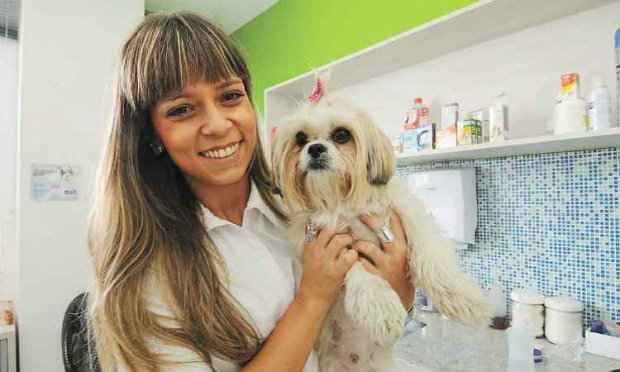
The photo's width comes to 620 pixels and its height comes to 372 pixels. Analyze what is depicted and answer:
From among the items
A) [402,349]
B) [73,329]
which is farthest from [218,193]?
[402,349]

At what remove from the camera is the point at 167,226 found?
1008 mm

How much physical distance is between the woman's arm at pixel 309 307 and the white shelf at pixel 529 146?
88cm

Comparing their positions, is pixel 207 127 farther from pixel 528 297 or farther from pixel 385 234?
pixel 528 297

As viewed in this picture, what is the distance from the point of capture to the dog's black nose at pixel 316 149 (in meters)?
1.15

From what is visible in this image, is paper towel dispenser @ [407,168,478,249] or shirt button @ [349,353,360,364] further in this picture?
paper towel dispenser @ [407,168,478,249]

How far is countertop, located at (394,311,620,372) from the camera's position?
4.66ft

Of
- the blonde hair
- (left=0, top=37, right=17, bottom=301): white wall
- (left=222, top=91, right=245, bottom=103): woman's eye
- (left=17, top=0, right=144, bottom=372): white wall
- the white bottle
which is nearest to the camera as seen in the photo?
the blonde hair

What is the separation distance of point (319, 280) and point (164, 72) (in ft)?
2.12

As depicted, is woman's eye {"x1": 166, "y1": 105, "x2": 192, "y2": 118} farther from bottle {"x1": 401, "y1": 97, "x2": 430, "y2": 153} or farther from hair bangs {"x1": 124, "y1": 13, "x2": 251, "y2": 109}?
bottle {"x1": 401, "y1": 97, "x2": 430, "y2": 153}

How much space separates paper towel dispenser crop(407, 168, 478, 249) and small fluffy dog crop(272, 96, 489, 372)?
76cm

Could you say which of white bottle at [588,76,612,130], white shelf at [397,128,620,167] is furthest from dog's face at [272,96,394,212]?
white bottle at [588,76,612,130]

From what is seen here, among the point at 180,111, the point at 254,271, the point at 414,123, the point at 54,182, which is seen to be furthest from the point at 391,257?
the point at 54,182

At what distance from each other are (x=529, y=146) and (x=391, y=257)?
2.86 feet

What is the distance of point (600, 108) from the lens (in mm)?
1358
